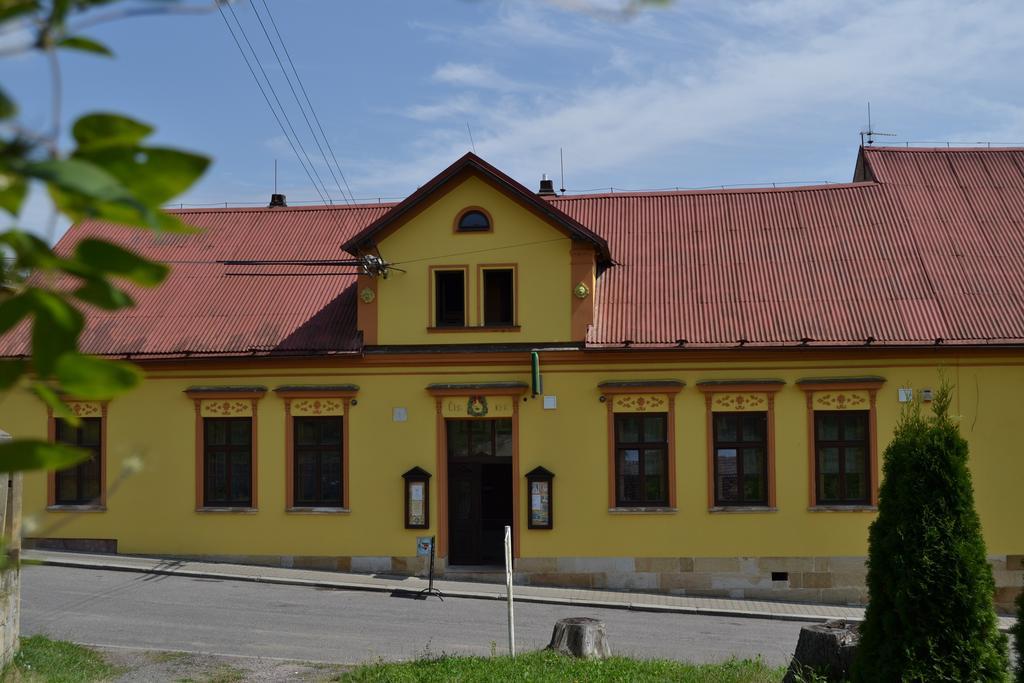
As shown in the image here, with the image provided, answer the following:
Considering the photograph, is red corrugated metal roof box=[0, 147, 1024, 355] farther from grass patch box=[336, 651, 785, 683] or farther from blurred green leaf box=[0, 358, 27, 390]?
blurred green leaf box=[0, 358, 27, 390]

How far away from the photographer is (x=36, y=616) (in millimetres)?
16234

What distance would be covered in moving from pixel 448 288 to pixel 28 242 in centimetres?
2012

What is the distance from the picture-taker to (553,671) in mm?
11508

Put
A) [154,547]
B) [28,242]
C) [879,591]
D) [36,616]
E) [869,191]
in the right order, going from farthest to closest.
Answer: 1. [869,191]
2. [154,547]
3. [36,616]
4. [879,591]
5. [28,242]

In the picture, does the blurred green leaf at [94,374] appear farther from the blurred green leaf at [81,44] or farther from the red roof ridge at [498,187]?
the red roof ridge at [498,187]

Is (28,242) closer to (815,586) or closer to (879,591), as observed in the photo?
(879,591)

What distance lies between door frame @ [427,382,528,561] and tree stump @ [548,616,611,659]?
7.55m

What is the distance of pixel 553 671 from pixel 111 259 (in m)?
10.9

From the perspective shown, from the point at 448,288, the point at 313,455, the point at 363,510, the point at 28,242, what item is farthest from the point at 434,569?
the point at 28,242

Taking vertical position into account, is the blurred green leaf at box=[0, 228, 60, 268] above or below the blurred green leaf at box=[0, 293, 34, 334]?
above

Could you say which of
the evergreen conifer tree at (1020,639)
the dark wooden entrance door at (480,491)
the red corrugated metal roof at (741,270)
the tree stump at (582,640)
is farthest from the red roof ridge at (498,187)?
the evergreen conifer tree at (1020,639)

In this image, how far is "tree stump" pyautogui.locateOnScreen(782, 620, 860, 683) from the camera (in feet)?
35.9

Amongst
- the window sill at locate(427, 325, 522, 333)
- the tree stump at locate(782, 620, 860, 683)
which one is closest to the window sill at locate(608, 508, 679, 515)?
the window sill at locate(427, 325, 522, 333)

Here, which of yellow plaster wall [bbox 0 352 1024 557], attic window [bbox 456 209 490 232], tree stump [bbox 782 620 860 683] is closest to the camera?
tree stump [bbox 782 620 860 683]
